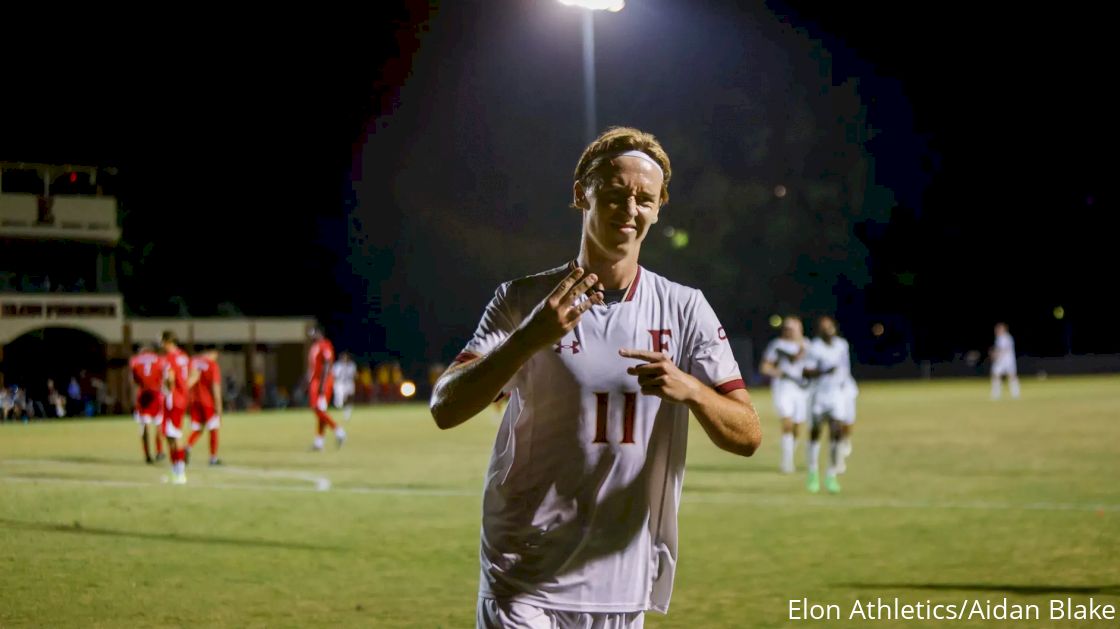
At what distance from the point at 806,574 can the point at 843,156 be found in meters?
66.2

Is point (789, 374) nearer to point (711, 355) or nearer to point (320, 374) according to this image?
point (320, 374)

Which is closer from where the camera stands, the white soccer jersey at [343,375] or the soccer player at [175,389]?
the soccer player at [175,389]

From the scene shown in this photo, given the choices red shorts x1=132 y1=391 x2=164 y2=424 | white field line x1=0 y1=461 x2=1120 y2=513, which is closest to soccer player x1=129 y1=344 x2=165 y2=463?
red shorts x1=132 y1=391 x2=164 y2=424

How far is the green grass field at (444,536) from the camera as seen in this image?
917 centimetres

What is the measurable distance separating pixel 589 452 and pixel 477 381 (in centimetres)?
46

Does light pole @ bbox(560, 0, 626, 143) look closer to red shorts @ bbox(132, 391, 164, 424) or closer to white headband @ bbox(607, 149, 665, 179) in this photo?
red shorts @ bbox(132, 391, 164, 424)

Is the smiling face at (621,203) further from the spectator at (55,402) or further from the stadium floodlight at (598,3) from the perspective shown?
the spectator at (55,402)

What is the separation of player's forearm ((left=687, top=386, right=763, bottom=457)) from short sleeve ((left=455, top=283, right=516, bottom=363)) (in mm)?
581

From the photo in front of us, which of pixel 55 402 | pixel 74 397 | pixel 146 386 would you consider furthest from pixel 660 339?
pixel 74 397

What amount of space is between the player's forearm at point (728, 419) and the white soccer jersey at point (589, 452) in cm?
13

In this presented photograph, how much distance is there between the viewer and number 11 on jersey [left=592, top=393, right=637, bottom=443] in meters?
3.57

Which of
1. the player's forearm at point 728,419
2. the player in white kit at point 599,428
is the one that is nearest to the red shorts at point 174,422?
the player in white kit at point 599,428

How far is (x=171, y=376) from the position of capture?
2027cm

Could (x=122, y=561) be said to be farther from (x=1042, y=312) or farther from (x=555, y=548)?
(x=1042, y=312)
